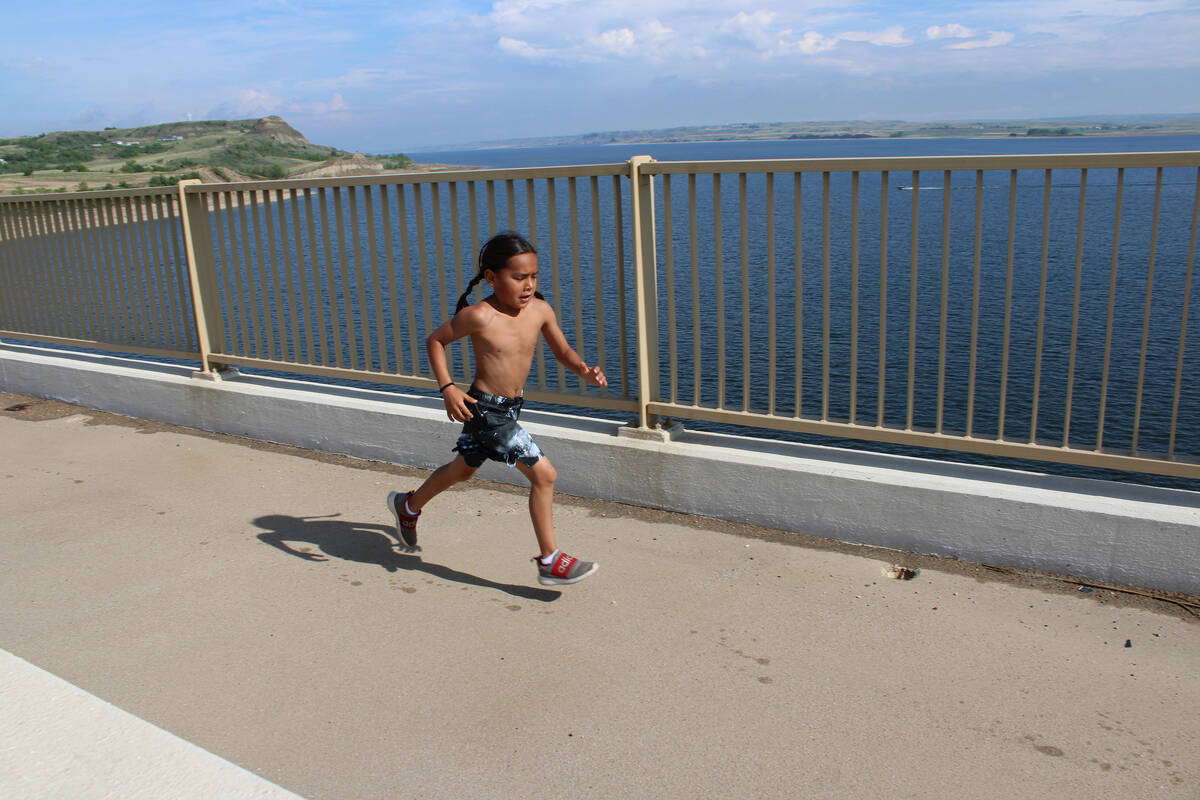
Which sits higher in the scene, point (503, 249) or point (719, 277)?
point (503, 249)

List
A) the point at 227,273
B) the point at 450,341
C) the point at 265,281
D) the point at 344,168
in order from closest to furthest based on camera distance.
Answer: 1. the point at 450,341
2. the point at 265,281
3. the point at 227,273
4. the point at 344,168

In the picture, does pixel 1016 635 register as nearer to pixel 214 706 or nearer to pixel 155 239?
pixel 214 706

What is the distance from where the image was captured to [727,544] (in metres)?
4.59

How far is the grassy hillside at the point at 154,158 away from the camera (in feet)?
216

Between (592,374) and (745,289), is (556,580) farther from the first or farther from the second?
(745,289)

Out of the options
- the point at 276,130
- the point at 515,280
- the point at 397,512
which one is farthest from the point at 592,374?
the point at 276,130

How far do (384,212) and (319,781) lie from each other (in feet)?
12.0

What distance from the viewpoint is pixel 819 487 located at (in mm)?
4531

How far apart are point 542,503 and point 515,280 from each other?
0.89m

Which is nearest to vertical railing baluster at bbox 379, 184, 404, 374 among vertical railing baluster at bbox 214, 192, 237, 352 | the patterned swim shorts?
vertical railing baluster at bbox 214, 192, 237, 352

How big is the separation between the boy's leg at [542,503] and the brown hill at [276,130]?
157 meters

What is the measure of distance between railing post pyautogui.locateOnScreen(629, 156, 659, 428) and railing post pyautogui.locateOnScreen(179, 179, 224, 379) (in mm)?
3324

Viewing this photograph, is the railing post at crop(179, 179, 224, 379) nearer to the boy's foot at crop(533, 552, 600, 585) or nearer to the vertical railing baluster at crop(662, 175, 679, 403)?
the vertical railing baluster at crop(662, 175, 679, 403)

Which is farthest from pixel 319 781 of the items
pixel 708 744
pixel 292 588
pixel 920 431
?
pixel 920 431
